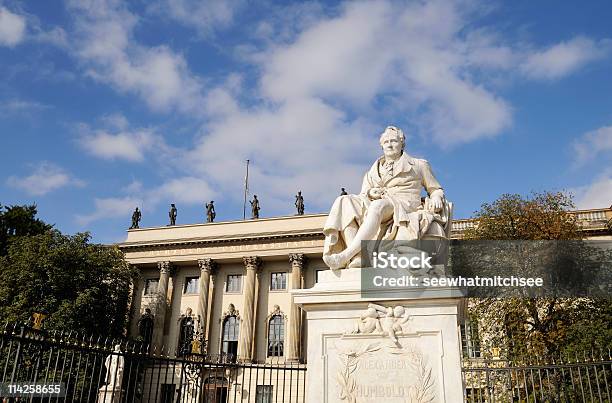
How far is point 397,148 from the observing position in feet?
20.8

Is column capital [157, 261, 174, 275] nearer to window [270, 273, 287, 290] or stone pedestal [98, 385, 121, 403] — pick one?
window [270, 273, 287, 290]

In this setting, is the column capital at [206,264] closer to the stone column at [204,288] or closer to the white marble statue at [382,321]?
the stone column at [204,288]

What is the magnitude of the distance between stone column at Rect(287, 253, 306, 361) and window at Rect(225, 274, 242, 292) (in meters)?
4.30

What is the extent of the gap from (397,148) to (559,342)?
1791 cm

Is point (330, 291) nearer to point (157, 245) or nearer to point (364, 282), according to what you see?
point (364, 282)

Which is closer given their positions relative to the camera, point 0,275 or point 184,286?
point 0,275

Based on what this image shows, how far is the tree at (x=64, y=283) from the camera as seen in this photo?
30344 mm

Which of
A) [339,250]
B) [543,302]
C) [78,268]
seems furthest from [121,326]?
[339,250]

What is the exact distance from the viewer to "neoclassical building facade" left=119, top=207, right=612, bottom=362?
3881cm

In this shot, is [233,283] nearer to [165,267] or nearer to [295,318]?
[165,267]

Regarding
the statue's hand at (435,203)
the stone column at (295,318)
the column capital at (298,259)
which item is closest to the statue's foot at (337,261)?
the statue's hand at (435,203)

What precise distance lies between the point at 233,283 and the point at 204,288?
7.08 feet

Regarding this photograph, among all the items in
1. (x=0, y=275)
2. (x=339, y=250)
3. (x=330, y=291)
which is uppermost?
(x=0, y=275)

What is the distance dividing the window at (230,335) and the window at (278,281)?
11.3 ft
